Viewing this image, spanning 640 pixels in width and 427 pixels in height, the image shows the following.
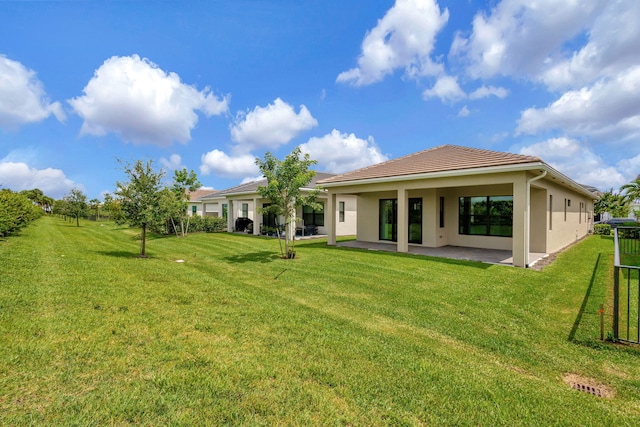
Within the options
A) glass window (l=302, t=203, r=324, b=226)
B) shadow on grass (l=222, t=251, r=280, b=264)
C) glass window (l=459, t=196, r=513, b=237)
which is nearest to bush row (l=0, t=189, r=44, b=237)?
shadow on grass (l=222, t=251, r=280, b=264)

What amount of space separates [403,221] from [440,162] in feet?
9.17

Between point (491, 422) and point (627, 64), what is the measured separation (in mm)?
18595

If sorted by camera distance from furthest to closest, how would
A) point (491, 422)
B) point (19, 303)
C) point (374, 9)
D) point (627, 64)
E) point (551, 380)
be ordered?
1. point (627, 64)
2. point (374, 9)
3. point (19, 303)
4. point (551, 380)
5. point (491, 422)

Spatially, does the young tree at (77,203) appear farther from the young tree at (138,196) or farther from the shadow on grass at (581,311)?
the shadow on grass at (581,311)

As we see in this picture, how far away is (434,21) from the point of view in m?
10.9

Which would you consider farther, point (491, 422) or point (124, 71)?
point (124, 71)

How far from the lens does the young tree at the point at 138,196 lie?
1044 cm

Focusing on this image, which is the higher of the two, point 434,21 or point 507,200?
point 434,21

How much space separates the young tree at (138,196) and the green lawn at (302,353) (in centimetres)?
344

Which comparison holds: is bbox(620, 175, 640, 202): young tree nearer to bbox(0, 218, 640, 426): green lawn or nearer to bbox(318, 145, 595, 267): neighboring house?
bbox(318, 145, 595, 267): neighboring house

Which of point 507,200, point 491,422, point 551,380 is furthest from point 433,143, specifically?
point 491,422

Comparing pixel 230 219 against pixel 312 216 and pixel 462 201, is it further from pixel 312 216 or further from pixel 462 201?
pixel 462 201

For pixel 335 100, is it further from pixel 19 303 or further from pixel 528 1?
pixel 19 303

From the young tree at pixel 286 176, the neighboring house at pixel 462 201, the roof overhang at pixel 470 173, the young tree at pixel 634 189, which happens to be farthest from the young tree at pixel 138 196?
the young tree at pixel 634 189
